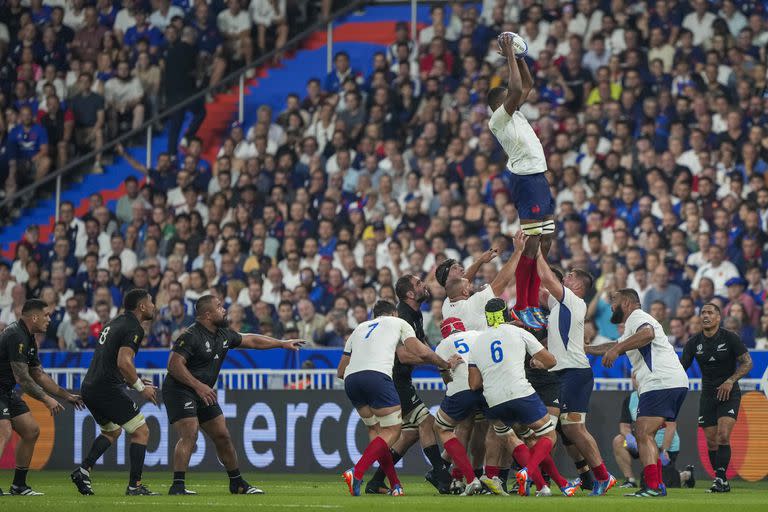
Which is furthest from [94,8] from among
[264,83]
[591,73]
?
[591,73]

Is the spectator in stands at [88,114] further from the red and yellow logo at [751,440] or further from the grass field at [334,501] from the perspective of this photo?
the red and yellow logo at [751,440]

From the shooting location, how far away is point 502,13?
82.4 ft

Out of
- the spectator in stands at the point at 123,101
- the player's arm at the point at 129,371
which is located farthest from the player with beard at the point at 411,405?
the spectator in stands at the point at 123,101

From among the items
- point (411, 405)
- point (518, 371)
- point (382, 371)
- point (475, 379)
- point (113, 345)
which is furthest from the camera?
point (411, 405)

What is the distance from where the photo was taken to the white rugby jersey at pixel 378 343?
589 inches

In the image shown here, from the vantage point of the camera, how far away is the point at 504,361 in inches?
571

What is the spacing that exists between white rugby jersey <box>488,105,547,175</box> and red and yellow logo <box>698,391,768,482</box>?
220 inches

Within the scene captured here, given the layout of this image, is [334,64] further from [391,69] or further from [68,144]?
[68,144]

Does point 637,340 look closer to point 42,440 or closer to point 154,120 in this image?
point 42,440

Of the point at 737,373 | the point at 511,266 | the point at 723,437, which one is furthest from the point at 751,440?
the point at 511,266

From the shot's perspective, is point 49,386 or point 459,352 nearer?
point 459,352

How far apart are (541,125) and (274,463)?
7.09m

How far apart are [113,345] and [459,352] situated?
142 inches

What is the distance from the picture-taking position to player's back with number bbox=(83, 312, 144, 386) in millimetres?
15391
